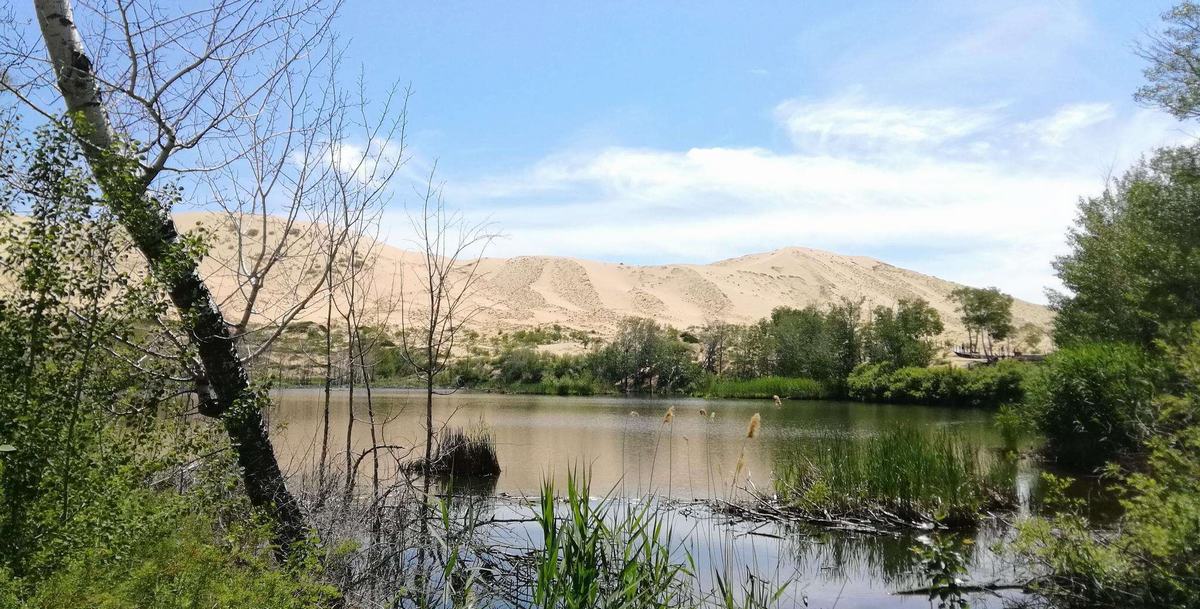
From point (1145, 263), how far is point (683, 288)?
257 feet

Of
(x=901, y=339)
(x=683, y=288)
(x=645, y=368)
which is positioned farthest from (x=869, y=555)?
(x=683, y=288)

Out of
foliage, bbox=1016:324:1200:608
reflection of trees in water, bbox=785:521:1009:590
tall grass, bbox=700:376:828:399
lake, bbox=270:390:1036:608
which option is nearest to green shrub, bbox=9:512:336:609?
lake, bbox=270:390:1036:608

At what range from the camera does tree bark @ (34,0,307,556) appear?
3.81 metres

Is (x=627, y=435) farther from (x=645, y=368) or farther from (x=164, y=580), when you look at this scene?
(x=645, y=368)

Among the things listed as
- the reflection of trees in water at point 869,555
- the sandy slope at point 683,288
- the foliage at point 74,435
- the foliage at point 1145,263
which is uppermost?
the sandy slope at point 683,288

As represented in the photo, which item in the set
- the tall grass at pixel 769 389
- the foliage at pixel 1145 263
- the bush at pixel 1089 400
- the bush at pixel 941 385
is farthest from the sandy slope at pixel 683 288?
the bush at pixel 1089 400

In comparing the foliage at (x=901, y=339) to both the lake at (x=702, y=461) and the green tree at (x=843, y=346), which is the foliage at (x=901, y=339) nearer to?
the green tree at (x=843, y=346)

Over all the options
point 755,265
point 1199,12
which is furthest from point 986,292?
point 755,265

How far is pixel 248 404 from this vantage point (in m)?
4.70

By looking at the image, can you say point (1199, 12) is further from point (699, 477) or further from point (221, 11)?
point (221, 11)

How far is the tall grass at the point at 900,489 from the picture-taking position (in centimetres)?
953

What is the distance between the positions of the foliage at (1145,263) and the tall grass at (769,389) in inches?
606

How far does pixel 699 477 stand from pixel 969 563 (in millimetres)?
5192

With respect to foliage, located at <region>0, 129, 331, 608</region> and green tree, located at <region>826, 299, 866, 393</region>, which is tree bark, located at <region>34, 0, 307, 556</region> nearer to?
foliage, located at <region>0, 129, 331, 608</region>
